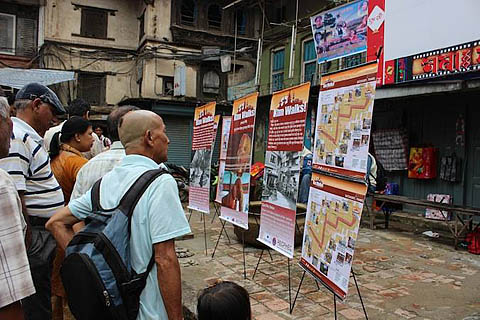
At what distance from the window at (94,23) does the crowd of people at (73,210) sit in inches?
654

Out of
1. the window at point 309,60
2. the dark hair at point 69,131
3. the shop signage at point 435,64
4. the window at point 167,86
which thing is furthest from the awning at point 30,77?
the shop signage at point 435,64

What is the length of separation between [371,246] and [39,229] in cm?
539

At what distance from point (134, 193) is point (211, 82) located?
56.4ft

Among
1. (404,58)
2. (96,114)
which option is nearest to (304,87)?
(404,58)

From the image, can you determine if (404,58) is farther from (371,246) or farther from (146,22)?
(146,22)

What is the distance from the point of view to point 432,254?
624 cm

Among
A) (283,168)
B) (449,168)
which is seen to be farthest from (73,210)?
(449,168)

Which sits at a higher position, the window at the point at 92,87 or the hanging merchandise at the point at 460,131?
the window at the point at 92,87

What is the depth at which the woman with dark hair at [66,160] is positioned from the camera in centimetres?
338

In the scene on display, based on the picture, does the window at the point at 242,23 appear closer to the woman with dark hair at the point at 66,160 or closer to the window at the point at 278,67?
the window at the point at 278,67

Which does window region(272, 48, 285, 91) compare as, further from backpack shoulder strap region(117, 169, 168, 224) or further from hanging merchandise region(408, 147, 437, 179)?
backpack shoulder strap region(117, 169, 168, 224)

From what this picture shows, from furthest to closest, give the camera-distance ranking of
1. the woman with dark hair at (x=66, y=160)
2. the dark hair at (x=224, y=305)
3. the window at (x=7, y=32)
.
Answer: the window at (x=7, y=32) < the woman with dark hair at (x=66, y=160) < the dark hair at (x=224, y=305)

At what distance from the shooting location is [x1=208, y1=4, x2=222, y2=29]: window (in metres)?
18.5

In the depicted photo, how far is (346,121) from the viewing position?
3.17 m
